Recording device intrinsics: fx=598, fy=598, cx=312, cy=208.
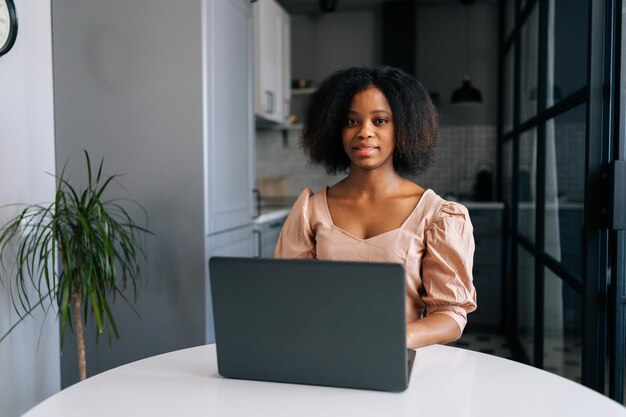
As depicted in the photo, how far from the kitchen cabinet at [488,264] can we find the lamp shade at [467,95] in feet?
2.61

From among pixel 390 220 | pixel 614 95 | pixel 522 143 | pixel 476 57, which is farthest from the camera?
pixel 476 57

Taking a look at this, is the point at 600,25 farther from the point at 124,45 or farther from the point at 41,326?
the point at 41,326

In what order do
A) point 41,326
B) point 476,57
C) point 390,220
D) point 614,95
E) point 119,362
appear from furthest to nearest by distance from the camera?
point 476,57 < point 119,362 < point 41,326 < point 614,95 < point 390,220

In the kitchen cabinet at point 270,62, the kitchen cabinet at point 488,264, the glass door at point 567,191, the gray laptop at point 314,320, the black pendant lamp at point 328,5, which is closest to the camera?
the gray laptop at point 314,320

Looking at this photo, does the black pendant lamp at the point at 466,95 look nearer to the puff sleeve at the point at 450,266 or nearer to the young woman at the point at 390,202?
the young woman at the point at 390,202

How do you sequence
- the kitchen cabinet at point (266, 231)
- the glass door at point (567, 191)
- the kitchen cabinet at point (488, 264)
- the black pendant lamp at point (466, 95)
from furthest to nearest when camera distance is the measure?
1. the black pendant lamp at point (466, 95)
2. the kitchen cabinet at point (488, 264)
3. the kitchen cabinet at point (266, 231)
4. the glass door at point (567, 191)

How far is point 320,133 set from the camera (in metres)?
1.62

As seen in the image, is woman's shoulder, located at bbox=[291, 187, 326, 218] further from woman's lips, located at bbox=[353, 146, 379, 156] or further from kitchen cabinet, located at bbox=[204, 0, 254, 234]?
kitchen cabinet, located at bbox=[204, 0, 254, 234]

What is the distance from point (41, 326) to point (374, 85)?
5.55 ft

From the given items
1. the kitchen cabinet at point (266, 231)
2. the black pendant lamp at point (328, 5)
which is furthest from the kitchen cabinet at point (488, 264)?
the black pendant lamp at point (328, 5)

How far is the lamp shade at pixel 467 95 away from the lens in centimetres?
454

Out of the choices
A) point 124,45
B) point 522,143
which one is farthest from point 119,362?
point 522,143

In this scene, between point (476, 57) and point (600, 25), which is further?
point (476, 57)

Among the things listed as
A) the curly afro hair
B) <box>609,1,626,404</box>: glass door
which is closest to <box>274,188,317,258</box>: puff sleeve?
the curly afro hair
